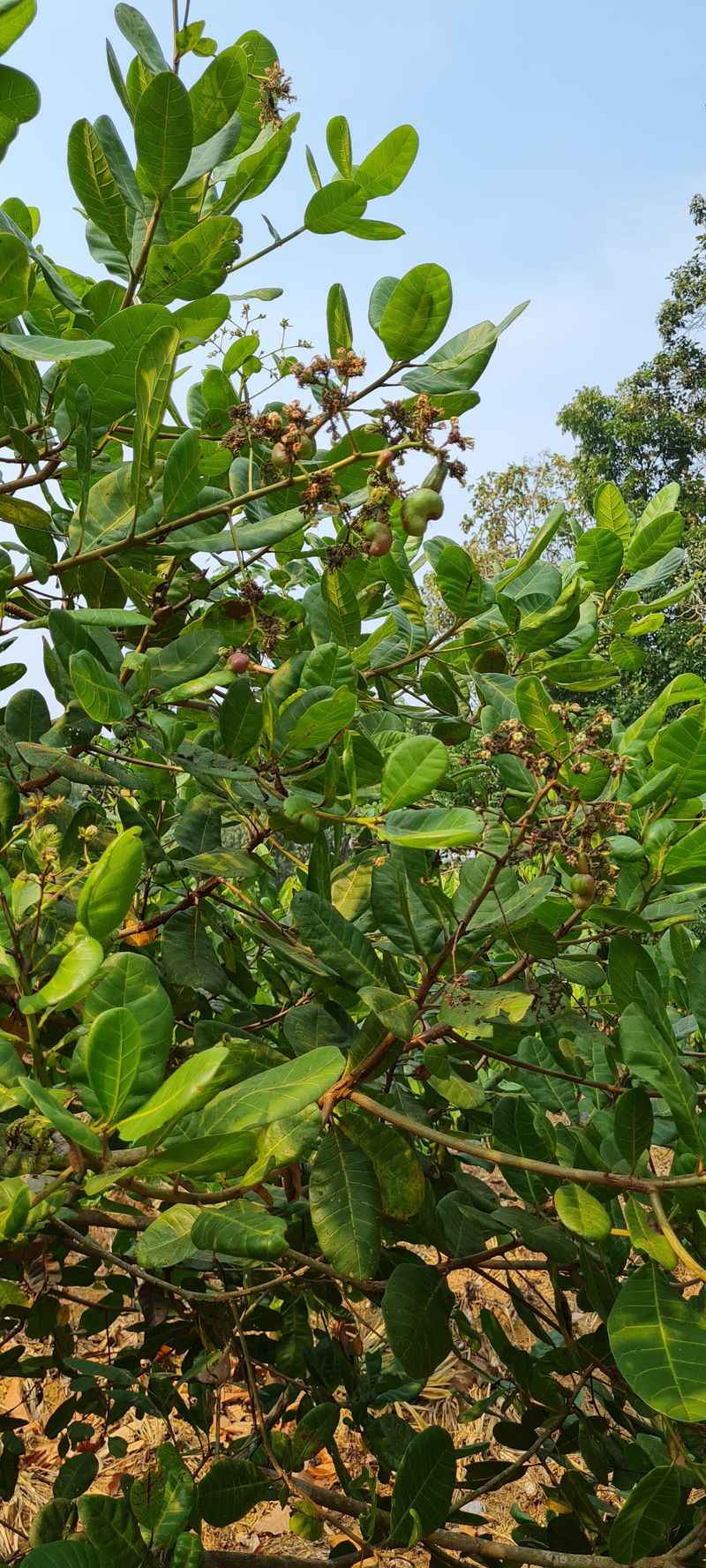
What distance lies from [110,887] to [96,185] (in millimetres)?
651

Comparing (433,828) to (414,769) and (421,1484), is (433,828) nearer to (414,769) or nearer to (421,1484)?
(414,769)

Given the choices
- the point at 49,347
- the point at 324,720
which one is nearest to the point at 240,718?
the point at 324,720

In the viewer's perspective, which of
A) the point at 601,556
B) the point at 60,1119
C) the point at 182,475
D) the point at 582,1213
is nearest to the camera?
the point at 60,1119

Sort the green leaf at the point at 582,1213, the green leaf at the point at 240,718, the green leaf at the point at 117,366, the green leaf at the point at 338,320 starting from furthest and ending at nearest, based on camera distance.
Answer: the green leaf at the point at 338,320, the green leaf at the point at 240,718, the green leaf at the point at 117,366, the green leaf at the point at 582,1213

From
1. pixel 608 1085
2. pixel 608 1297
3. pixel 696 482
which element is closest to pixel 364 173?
pixel 608 1085

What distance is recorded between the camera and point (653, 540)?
1322 millimetres

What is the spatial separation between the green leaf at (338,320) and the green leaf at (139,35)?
241 mm

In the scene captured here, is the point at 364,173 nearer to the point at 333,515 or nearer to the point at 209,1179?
the point at 333,515

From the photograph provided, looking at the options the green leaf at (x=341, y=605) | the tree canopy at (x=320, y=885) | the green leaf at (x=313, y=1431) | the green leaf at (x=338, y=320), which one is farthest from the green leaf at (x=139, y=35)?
the green leaf at (x=313, y=1431)

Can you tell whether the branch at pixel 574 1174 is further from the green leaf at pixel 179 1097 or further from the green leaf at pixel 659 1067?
the green leaf at pixel 179 1097

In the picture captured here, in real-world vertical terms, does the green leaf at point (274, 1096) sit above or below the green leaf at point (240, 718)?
below

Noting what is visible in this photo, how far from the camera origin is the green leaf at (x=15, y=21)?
27.6 inches

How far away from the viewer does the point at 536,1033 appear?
3.97ft

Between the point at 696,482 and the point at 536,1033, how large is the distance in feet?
65.2
